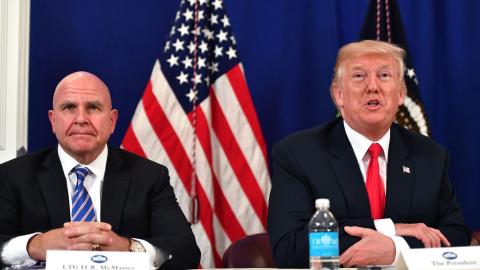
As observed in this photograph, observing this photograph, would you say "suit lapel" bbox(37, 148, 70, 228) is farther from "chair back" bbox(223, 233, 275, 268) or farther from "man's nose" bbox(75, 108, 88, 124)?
"chair back" bbox(223, 233, 275, 268)

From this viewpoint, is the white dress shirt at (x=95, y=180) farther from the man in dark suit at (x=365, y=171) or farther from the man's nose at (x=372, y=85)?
the man's nose at (x=372, y=85)

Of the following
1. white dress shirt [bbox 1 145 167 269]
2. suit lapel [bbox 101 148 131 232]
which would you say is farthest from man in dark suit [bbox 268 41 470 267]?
suit lapel [bbox 101 148 131 232]

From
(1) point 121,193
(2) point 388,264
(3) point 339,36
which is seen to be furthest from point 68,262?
(3) point 339,36

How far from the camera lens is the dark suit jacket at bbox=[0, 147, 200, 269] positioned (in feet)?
10.7

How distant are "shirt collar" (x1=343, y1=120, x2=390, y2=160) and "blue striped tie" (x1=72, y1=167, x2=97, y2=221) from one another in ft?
4.23

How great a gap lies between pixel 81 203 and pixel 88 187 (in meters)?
0.12

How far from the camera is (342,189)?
340 cm

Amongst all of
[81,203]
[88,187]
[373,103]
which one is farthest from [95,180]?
[373,103]

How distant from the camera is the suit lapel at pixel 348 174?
3379 millimetres

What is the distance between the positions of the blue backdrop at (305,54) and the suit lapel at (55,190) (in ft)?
5.99

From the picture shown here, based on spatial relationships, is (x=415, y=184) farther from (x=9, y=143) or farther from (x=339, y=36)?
(x=9, y=143)

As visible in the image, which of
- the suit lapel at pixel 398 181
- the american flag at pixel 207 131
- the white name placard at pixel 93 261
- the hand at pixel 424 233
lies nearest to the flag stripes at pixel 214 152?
the american flag at pixel 207 131

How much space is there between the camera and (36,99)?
5.13 m

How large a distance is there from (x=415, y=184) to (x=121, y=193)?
140 centimetres
